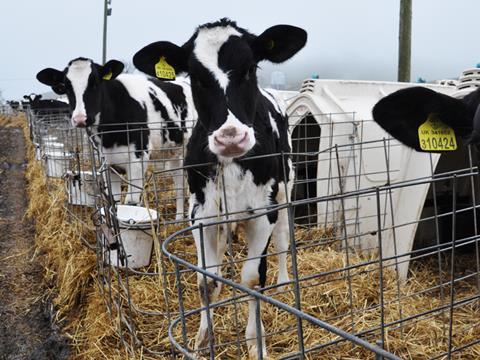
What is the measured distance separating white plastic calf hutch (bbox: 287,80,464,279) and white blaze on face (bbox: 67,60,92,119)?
2.70 metres

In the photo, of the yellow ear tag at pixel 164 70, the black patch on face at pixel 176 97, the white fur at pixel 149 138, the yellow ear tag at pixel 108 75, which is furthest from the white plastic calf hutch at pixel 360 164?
the yellow ear tag at pixel 108 75

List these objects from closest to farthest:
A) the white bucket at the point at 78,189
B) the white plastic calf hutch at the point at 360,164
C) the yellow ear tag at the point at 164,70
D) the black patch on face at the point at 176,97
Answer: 1. the yellow ear tag at the point at 164,70
2. the white plastic calf hutch at the point at 360,164
3. the white bucket at the point at 78,189
4. the black patch on face at the point at 176,97

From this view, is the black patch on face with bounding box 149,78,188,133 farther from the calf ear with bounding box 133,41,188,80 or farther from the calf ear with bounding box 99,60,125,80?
the calf ear with bounding box 133,41,188,80

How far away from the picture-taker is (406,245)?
5.07 metres

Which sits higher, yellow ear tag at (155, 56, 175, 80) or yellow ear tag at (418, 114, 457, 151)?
yellow ear tag at (155, 56, 175, 80)

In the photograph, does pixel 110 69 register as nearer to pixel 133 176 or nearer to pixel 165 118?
pixel 165 118

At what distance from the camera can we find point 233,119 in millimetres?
2963

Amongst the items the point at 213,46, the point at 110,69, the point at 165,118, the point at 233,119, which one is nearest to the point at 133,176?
the point at 165,118

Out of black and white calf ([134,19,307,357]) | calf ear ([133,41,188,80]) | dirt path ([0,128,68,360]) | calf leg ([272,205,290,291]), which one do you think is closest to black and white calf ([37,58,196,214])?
dirt path ([0,128,68,360])

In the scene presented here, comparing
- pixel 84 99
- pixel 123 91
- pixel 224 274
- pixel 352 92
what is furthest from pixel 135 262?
pixel 352 92

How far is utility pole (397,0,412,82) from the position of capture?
9812mm

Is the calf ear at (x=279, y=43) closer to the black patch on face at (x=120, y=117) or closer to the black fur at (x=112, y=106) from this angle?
the black fur at (x=112, y=106)

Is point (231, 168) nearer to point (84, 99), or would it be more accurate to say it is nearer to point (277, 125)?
point (277, 125)

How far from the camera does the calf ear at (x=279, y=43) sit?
3.49 m
